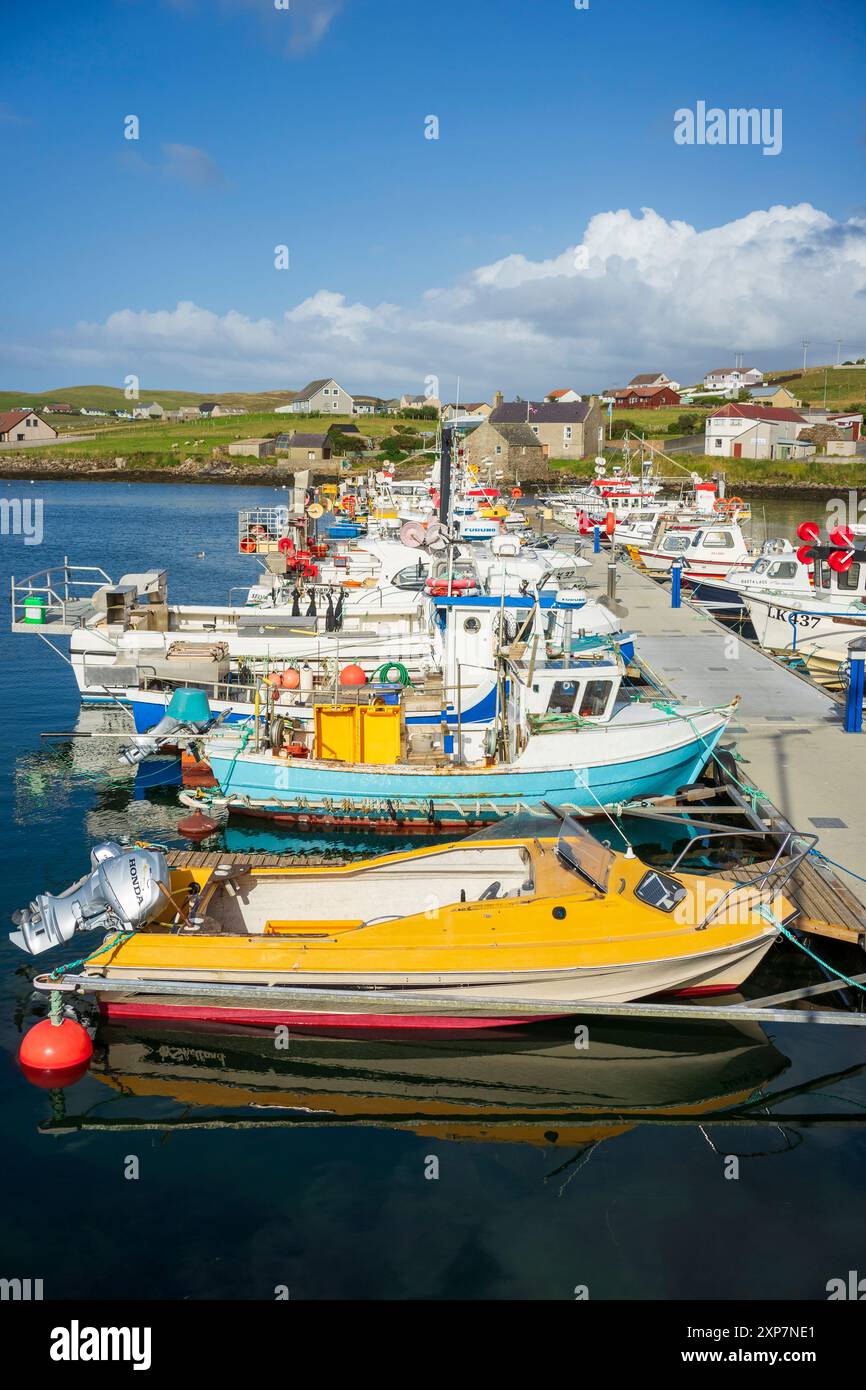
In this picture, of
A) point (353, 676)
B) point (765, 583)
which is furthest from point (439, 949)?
point (765, 583)

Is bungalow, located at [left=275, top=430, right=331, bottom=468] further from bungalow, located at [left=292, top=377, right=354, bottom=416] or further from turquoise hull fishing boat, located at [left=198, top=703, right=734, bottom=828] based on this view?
turquoise hull fishing boat, located at [left=198, top=703, right=734, bottom=828]

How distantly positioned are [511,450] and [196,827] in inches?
3555

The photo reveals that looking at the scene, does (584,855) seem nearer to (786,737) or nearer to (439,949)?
(439,949)

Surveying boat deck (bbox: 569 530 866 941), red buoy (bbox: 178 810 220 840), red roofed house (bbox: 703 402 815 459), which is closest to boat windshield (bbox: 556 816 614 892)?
boat deck (bbox: 569 530 866 941)

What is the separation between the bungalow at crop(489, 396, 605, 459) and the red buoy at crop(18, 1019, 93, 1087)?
10252cm

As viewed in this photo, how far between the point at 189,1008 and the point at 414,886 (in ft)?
9.91

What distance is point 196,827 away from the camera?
1823 cm

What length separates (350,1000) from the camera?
464 inches

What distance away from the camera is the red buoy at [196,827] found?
719 inches

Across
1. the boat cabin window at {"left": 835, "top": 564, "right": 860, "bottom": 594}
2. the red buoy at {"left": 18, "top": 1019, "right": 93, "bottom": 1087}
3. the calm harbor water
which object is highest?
the boat cabin window at {"left": 835, "top": 564, "right": 860, "bottom": 594}

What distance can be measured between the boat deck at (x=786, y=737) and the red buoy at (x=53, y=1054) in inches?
330

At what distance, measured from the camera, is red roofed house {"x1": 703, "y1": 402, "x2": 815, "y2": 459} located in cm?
10256
